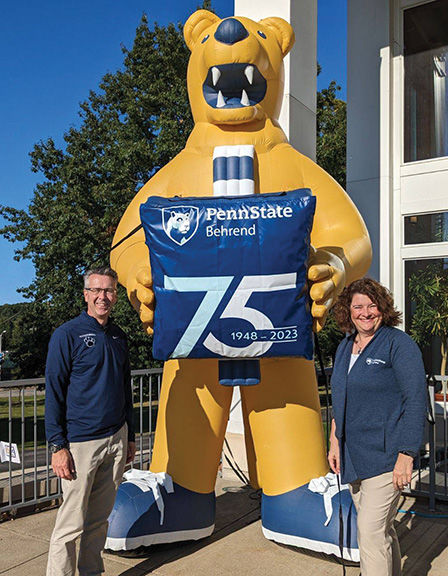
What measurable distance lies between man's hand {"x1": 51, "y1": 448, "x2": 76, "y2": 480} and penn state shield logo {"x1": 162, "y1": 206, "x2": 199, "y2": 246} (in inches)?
47.1

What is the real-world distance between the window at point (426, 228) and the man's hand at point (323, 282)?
3.45 m

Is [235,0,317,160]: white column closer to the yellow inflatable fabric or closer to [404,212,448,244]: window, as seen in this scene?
the yellow inflatable fabric

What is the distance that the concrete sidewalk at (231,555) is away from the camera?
3219 millimetres

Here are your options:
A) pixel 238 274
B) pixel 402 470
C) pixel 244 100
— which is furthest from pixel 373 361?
pixel 244 100

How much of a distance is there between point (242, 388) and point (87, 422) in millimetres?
1242

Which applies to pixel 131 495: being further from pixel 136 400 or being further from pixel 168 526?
pixel 136 400

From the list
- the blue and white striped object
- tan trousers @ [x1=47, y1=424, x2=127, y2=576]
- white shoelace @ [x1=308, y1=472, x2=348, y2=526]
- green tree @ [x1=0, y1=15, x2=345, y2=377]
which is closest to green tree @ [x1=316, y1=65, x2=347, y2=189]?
green tree @ [x1=0, y1=15, x2=345, y2=377]

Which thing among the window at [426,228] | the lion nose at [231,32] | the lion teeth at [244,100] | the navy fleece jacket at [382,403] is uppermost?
the lion nose at [231,32]

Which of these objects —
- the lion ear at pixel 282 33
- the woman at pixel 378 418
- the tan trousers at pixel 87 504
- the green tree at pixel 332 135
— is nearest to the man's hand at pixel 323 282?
the woman at pixel 378 418

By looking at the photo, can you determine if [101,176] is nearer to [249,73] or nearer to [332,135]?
[332,135]

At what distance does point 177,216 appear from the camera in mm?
2943

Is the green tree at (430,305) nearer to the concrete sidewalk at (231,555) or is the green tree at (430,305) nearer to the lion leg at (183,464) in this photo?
the concrete sidewalk at (231,555)

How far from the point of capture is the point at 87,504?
8.95ft

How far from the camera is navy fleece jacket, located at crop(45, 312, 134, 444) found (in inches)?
105
